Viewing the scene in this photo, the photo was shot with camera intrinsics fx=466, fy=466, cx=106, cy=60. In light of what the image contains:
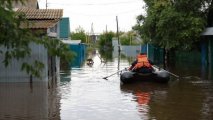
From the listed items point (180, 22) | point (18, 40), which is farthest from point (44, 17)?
point (18, 40)

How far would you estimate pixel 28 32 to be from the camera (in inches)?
165

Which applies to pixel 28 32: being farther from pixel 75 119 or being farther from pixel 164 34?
pixel 164 34

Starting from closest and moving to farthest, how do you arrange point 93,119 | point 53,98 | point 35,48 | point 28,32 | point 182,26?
point 28,32 < point 93,119 < point 53,98 < point 35,48 < point 182,26

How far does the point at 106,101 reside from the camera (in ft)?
50.5

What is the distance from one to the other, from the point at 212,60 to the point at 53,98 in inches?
A: 914

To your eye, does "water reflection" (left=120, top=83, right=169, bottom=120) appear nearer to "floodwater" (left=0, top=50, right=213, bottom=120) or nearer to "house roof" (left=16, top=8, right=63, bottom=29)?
"floodwater" (left=0, top=50, right=213, bottom=120)

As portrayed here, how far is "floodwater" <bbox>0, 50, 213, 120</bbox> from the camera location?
12.5m

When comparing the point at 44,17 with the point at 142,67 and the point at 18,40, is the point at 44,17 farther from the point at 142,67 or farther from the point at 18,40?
the point at 18,40

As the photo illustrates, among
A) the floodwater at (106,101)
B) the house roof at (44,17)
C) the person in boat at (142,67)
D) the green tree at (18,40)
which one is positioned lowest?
the floodwater at (106,101)

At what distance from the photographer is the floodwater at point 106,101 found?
1247cm

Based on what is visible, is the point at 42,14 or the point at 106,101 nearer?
the point at 106,101

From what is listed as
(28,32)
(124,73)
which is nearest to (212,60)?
(124,73)

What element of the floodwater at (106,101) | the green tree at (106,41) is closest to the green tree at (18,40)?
the floodwater at (106,101)

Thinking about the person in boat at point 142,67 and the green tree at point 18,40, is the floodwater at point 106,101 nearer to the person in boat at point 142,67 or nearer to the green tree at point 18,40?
the person in boat at point 142,67
